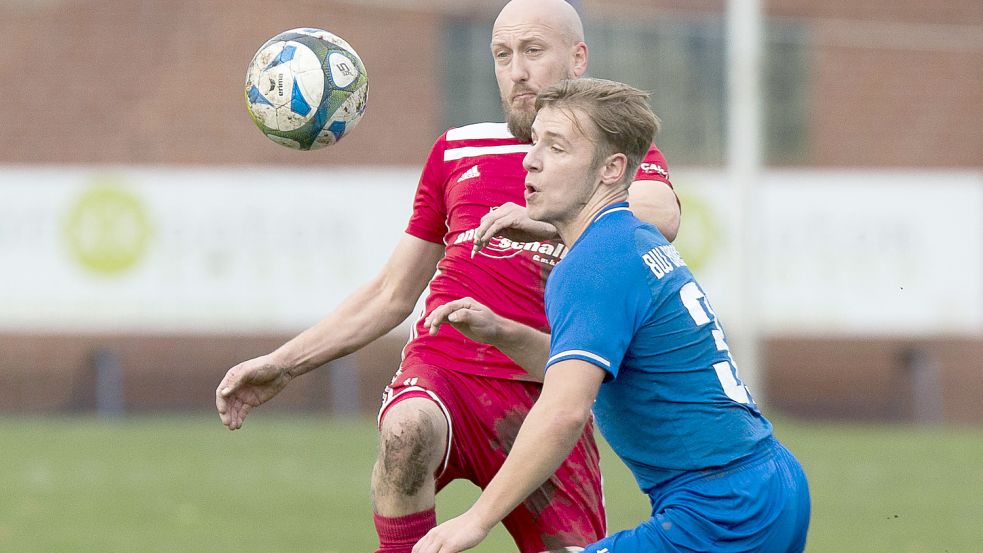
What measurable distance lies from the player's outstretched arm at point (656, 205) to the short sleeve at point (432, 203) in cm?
92

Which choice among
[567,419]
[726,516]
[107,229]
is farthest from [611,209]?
[107,229]

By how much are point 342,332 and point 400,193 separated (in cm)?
1300

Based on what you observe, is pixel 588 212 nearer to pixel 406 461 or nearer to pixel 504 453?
pixel 406 461

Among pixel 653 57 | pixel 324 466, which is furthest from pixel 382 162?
pixel 324 466

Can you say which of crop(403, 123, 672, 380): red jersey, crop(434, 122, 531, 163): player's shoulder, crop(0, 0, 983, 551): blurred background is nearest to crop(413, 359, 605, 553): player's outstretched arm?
crop(403, 123, 672, 380): red jersey

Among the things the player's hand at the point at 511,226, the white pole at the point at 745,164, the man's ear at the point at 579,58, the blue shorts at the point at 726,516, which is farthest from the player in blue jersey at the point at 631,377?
the white pole at the point at 745,164

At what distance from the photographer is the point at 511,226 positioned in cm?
441

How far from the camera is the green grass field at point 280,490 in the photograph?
9284 millimetres

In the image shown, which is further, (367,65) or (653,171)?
(367,65)

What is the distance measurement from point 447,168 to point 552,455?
81.1 inches

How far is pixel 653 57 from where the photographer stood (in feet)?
72.1

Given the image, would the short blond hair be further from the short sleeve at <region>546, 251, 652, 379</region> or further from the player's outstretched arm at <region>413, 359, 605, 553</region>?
the player's outstretched arm at <region>413, 359, 605, 553</region>

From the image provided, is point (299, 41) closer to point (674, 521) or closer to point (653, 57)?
point (674, 521)

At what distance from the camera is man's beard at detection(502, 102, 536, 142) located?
5.36m
